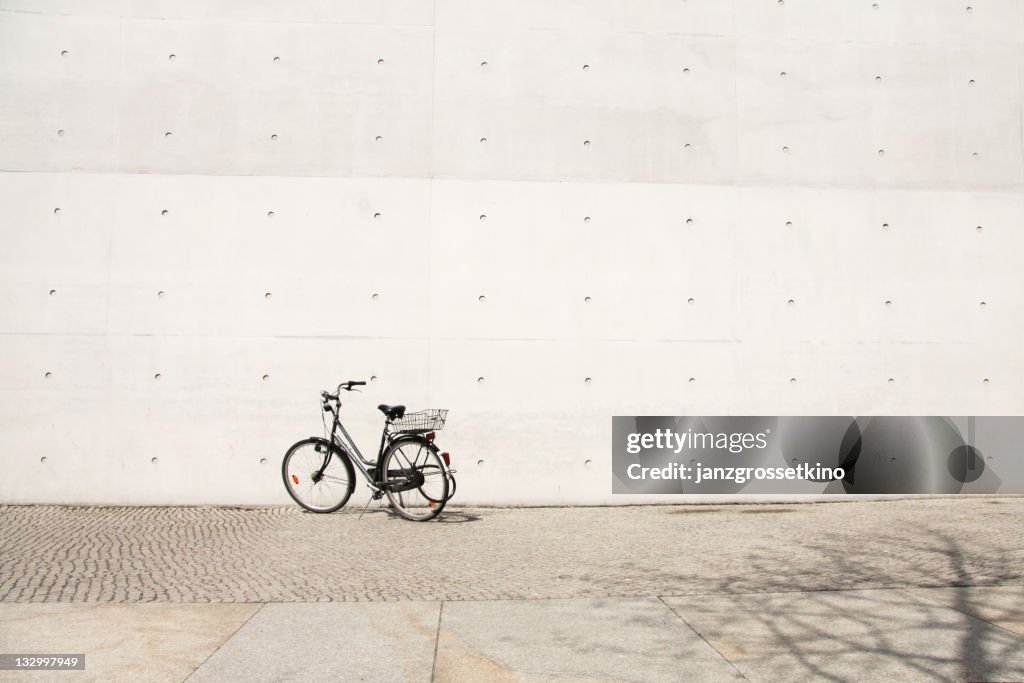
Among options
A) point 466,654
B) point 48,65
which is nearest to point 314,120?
point 48,65

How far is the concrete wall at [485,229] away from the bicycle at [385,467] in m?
0.47

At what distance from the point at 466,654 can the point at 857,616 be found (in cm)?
196

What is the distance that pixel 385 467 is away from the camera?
730cm

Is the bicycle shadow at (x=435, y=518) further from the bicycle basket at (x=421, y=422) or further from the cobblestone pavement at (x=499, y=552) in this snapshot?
the bicycle basket at (x=421, y=422)

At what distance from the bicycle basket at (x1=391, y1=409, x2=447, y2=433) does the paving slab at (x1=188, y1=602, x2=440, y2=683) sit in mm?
2872

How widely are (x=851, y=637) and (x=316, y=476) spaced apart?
4.96 meters

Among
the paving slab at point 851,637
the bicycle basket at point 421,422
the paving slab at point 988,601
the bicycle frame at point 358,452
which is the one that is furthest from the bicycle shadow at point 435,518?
the paving slab at point 988,601

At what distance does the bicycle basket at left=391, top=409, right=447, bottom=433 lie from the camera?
724 centimetres

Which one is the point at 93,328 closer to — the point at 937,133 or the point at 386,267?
the point at 386,267

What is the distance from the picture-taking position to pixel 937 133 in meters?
8.73

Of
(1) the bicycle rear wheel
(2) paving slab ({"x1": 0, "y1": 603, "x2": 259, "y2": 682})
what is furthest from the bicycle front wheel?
(2) paving slab ({"x1": 0, "y1": 603, "x2": 259, "y2": 682})

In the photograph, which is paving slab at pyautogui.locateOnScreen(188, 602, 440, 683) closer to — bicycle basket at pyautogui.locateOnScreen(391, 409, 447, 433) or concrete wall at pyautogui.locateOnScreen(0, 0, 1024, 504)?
bicycle basket at pyautogui.locateOnScreen(391, 409, 447, 433)

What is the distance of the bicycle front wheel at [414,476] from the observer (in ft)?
23.4

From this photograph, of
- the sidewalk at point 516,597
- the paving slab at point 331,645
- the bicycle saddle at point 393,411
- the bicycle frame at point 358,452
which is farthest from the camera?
the bicycle frame at point 358,452
